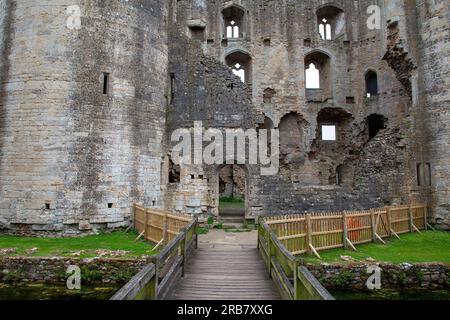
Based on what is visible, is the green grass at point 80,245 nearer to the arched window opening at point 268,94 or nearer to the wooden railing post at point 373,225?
the wooden railing post at point 373,225

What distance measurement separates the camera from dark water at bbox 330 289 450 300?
8875 millimetres

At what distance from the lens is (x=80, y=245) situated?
1134 cm

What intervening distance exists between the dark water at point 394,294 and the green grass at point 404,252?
83 centimetres

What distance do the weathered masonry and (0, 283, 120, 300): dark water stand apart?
358 centimetres

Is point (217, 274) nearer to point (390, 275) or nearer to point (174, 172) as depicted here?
point (390, 275)

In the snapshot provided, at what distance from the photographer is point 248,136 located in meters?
16.0

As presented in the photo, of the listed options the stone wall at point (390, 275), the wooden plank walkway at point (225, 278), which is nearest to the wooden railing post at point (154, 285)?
the wooden plank walkway at point (225, 278)

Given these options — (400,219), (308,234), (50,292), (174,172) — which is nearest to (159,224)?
A: (50,292)

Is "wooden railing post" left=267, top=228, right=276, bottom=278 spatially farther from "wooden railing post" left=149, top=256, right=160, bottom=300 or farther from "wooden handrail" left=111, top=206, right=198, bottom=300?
"wooden railing post" left=149, top=256, right=160, bottom=300

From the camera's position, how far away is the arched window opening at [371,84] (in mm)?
23388

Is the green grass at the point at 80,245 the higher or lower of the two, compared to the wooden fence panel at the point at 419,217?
lower

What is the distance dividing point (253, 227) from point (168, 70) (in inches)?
334

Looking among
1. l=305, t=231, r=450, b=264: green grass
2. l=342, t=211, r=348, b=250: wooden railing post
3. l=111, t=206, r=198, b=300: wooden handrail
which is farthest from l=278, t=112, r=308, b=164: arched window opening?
l=111, t=206, r=198, b=300: wooden handrail
